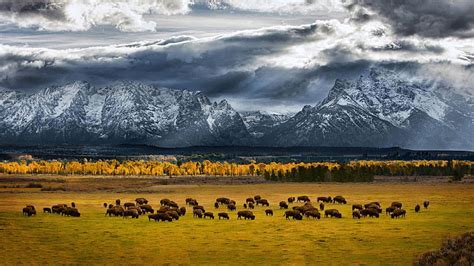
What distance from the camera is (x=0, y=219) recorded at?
236ft

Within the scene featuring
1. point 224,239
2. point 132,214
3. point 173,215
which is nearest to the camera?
point 224,239

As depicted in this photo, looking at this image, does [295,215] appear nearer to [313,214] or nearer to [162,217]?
[313,214]

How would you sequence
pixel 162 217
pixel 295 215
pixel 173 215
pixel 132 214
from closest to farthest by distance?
pixel 162 217 → pixel 295 215 → pixel 173 215 → pixel 132 214

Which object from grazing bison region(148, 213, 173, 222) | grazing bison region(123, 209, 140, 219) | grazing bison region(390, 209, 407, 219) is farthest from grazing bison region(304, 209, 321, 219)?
grazing bison region(123, 209, 140, 219)

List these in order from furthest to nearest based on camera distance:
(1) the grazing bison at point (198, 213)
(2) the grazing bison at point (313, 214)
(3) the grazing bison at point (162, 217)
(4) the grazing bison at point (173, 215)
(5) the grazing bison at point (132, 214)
A: (1) the grazing bison at point (198, 213)
(5) the grazing bison at point (132, 214)
(2) the grazing bison at point (313, 214)
(4) the grazing bison at point (173, 215)
(3) the grazing bison at point (162, 217)

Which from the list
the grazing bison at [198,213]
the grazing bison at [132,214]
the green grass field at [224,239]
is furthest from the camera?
the grazing bison at [198,213]

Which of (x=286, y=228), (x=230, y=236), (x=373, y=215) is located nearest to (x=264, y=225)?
(x=286, y=228)

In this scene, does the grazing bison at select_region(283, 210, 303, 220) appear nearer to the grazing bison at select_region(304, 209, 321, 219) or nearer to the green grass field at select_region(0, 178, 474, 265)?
the grazing bison at select_region(304, 209, 321, 219)

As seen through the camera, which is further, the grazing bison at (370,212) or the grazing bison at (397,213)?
the grazing bison at (370,212)

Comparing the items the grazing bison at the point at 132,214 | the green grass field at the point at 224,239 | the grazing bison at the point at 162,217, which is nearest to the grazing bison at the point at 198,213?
the green grass field at the point at 224,239

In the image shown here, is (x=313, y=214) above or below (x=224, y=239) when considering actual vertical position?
above

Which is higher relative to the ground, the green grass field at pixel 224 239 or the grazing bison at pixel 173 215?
the grazing bison at pixel 173 215

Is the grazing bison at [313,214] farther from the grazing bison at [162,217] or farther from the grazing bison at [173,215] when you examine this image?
the grazing bison at [162,217]

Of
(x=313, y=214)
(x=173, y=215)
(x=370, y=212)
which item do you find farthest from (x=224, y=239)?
(x=370, y=212)
